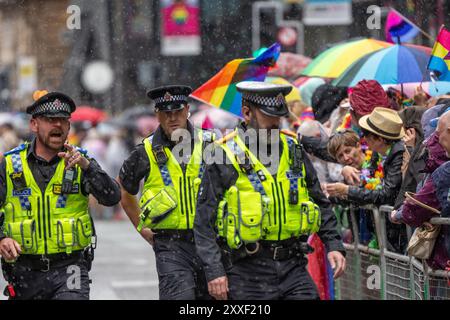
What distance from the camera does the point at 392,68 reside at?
10.4m

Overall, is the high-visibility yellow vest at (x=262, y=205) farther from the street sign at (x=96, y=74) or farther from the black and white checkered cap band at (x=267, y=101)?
the street sign at (x=96, y=74)

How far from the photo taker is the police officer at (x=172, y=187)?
25.5 feet

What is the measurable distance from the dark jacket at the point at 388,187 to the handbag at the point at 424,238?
128 cm

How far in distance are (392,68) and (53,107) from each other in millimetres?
3877

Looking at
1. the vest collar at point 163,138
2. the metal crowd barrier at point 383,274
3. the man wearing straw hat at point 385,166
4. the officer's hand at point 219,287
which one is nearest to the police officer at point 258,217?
the officer's hand at point 219,287

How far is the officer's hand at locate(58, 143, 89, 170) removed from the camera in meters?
7.35

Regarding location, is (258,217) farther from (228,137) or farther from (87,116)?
(87,116)

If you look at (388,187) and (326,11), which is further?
A: (326,11)

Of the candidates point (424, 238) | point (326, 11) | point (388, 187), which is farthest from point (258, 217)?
point (326, 11)

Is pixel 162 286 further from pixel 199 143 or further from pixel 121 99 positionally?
pixel 121 99

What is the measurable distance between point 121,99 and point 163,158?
44.7 m

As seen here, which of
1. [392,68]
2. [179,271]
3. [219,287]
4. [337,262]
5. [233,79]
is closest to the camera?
[219,287]

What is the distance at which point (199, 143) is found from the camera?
8.04m

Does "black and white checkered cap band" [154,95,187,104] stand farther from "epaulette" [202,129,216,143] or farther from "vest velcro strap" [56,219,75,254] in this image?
"vest velcro strap" [56,219,75,254]
